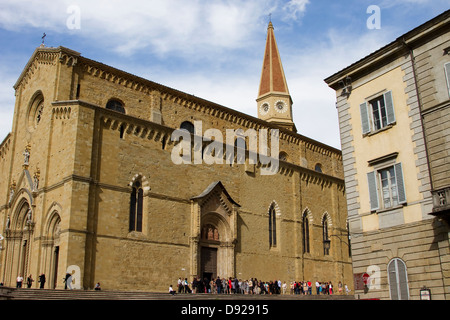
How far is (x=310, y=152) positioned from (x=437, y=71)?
2512 centimetres

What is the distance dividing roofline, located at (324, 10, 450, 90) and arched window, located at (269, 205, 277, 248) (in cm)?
1549

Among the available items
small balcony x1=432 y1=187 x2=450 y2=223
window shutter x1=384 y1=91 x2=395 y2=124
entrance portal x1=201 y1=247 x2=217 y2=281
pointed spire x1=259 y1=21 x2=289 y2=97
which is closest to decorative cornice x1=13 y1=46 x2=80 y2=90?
entrance portal x1=201 y1=247 x2=217 y2=281

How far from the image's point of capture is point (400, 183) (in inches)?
577

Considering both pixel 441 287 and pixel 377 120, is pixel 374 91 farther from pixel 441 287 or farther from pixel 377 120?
pixel 441 287

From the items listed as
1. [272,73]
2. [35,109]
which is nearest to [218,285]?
[35,109]

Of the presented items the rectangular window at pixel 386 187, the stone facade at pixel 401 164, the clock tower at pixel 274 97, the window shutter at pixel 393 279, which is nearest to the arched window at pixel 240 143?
the clock tower at pixel 274 97

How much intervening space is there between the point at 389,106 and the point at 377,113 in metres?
0.68

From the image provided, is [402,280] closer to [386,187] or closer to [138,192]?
[386,187]

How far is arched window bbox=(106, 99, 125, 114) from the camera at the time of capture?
2764 cm

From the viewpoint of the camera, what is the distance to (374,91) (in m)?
16.3

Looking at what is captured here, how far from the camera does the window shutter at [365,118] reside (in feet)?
53.2

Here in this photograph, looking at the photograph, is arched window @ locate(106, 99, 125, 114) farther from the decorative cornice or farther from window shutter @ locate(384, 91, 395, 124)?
window shutter @ locate(384, 91, 395, 124)
